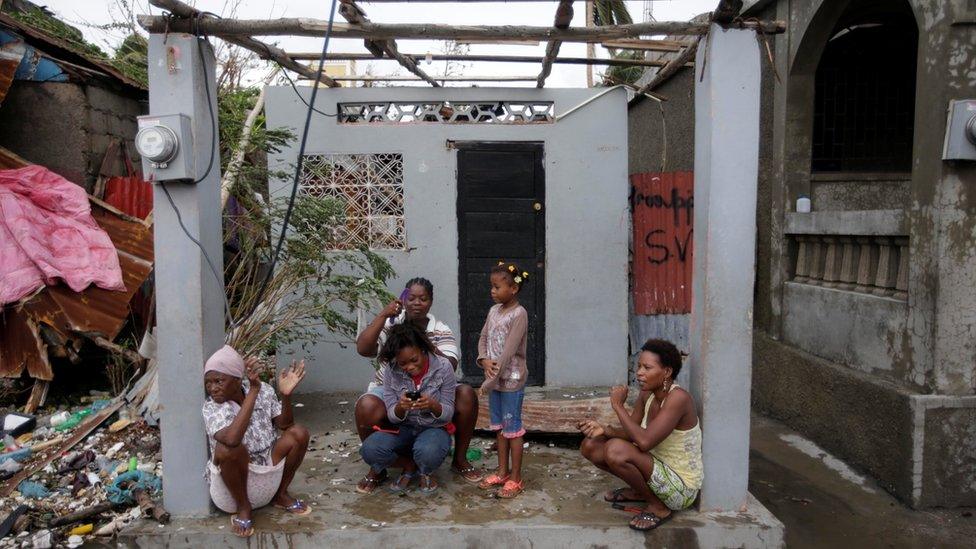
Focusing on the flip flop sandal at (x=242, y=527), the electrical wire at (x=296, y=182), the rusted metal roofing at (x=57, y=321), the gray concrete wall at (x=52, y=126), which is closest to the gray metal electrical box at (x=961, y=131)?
the electrical wire at (x=296, y=182)

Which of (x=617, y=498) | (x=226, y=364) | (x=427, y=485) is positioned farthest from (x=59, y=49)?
(x=617, y=498)

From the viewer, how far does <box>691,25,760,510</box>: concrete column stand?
349 cm

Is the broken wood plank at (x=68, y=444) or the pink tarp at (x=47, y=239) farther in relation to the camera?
the pink tarp at (x=47, y=239)

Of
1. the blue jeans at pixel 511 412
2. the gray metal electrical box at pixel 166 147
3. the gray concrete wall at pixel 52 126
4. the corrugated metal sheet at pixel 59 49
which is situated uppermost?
the corrugated metal sheet at pixel 59 49

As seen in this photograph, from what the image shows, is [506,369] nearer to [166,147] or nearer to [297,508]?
[297,508]

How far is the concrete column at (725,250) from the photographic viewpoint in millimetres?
3488

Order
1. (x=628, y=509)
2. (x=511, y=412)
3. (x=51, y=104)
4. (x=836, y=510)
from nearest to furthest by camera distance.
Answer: (x=628, y=509), (x=511, y=412), (x=836, y=510), (x=51, y=104)

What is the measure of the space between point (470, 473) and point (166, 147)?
2.59 m

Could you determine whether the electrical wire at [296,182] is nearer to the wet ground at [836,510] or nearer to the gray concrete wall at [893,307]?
the wet ground at [836,510]

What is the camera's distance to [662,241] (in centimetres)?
633

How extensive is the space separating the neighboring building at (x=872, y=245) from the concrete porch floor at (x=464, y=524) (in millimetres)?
1677

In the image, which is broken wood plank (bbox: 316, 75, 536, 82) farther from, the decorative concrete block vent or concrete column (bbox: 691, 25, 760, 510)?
concrete column (bbox: 691, 25, 760, 510)

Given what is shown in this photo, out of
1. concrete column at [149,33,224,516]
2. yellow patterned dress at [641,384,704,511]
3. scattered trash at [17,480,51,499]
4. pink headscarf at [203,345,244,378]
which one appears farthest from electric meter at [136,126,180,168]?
yellow patterned dress at [641,384,704,511]

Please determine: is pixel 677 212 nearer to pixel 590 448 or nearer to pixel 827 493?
pixel 827 493
